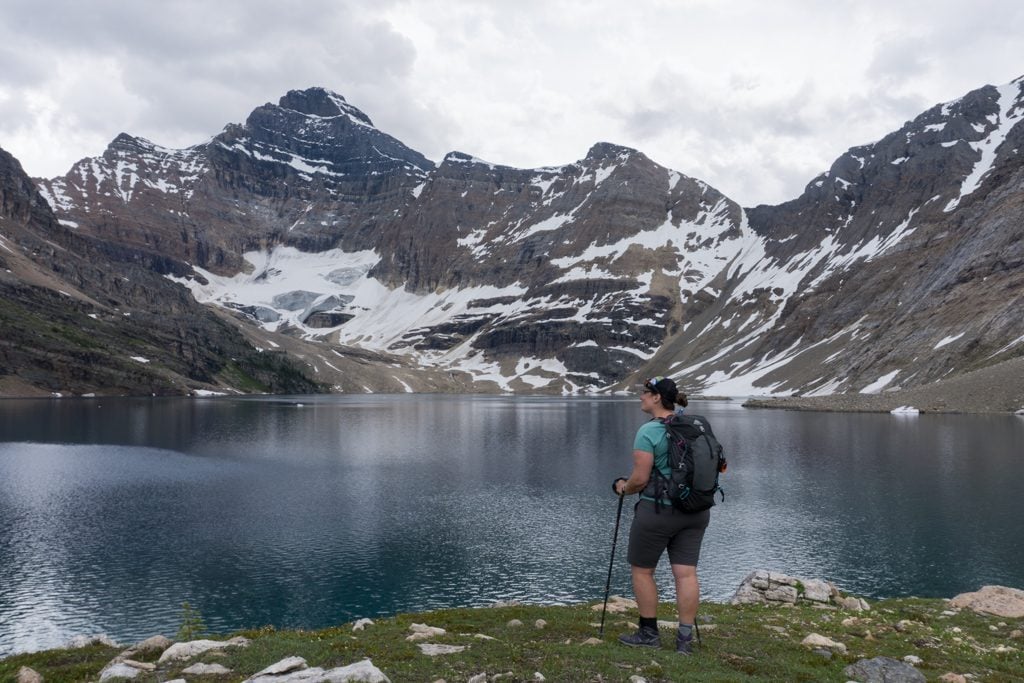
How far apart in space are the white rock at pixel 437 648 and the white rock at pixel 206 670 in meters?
3.71

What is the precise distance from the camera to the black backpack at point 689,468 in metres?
12.7

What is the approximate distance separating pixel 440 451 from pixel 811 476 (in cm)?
4622

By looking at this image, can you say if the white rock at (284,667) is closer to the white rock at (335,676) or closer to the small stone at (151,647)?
the white rock at (335,676)

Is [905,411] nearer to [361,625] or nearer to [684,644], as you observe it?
[361,625]

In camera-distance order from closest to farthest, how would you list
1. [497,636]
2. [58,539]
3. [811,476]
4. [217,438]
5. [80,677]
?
[80,677] → [497,636] → [58,539] → [811,476] → [217,438]

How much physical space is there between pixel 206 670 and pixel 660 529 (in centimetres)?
900

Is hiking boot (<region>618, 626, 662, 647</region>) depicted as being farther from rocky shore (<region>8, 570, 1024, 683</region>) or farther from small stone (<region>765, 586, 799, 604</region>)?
small stone (<region>765, 586, 799, 604</region>)

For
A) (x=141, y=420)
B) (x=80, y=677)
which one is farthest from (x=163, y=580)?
(x=141, y=420)

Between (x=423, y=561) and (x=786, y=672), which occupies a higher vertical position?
(x=786, y=672)

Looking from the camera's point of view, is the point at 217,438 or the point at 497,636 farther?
the point at 217,438

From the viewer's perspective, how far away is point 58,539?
46.3 m

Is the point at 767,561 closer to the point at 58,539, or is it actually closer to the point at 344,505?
the point at 344,505

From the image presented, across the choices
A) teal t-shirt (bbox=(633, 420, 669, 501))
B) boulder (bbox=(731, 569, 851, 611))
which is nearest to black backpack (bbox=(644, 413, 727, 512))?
teal t-shirt (bbox=(633, 420, 669, 501))

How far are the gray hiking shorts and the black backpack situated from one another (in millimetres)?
196
